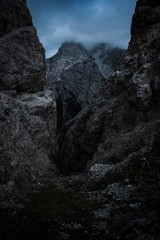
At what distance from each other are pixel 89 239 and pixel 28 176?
58.0 feet

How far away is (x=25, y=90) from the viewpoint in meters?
49.4

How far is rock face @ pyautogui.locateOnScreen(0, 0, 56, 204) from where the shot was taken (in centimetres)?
3731

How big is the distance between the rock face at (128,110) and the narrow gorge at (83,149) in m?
0.20

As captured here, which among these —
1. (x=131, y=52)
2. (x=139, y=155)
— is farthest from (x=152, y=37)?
(x=139, y=155)

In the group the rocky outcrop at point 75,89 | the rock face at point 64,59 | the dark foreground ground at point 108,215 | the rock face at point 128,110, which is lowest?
the dark foreground ground at point 108,215

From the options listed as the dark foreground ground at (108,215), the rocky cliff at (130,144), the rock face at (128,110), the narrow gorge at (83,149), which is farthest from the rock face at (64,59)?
the dark foreground ground at (108,215)

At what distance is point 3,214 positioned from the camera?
9938mm

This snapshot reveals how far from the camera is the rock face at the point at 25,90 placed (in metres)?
37.3

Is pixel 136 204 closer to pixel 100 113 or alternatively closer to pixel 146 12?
pixel 100 113

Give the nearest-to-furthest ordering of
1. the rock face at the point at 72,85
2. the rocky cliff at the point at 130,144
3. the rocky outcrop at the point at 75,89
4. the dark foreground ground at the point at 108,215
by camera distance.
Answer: the dark foreground ground at the point at 108,215 → the rocky cliff at the point at 130,144 → the rocky outcrop at the point at 75,89 → the rock face at the point at 72,85

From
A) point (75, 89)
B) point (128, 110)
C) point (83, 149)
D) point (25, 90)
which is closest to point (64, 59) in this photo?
point (75, 89)

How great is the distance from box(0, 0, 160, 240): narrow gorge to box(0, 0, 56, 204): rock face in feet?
0.91

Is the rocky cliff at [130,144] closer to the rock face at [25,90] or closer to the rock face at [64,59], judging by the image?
the rock face at [25,90]

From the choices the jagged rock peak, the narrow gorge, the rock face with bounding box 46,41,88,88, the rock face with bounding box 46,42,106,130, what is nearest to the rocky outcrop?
the rock face with bounding box 46,42,106,130
